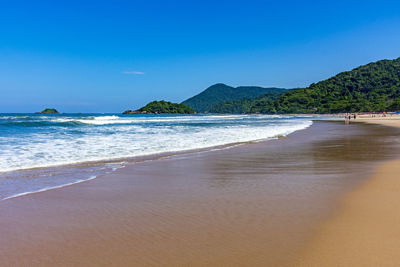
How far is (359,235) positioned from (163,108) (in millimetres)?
187402

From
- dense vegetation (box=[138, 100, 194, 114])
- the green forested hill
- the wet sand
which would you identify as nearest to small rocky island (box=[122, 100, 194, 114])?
dense vegetation (box=[138, 100, 194, 114])

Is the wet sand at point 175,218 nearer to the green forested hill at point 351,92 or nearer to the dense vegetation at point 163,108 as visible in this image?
the green forested hill at point 351,92

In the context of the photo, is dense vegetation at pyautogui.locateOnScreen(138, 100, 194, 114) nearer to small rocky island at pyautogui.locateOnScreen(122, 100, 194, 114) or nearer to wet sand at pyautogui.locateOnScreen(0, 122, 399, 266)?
small rocky island at pyautogui.locateOnScreen(122, 100, 194, 114)

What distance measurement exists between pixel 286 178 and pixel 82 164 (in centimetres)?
503

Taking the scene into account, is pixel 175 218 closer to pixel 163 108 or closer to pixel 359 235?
pixel 359 235

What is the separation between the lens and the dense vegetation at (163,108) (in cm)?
18750

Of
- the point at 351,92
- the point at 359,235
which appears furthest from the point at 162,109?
the point at 359,235

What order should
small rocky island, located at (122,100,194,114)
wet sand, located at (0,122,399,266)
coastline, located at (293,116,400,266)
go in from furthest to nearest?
small rocky island, located at (122,100,194,114) < wet sand, located at (0,122,399,266) < coastline, located at (293,116,400,266)

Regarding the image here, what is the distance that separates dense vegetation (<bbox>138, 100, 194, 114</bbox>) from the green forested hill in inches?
2057

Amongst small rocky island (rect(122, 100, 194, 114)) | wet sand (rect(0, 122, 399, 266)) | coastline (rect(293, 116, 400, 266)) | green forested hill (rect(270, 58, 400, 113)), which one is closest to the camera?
coastline (rect(293, 116, 400, 266))

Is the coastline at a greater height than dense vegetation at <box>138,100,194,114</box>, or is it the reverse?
dense vegetation at <box>138,100,194,114</box>

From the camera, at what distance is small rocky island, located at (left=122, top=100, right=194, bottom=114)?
187500mm

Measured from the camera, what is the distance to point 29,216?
12.6ft

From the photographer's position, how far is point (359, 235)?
3.03 m
